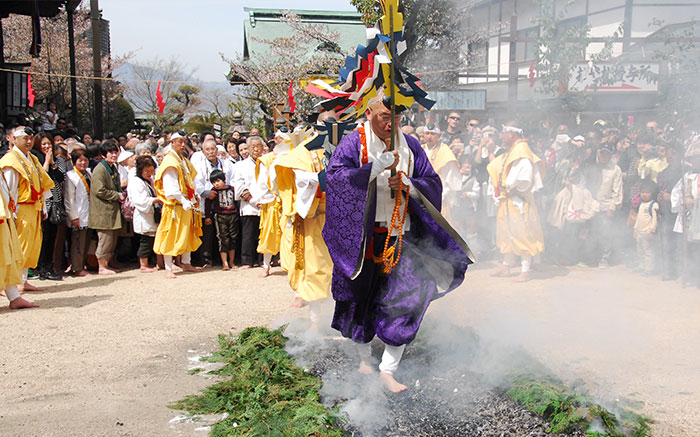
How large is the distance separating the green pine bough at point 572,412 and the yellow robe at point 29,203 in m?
5.22

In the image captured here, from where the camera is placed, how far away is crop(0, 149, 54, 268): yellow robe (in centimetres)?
619

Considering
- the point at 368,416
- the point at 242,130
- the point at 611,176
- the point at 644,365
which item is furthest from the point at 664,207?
the point at 242,130

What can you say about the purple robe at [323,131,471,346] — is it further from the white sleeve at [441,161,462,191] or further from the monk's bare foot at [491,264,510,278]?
the monk's bare foot at [491,264,510,278]

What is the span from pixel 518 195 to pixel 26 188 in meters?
5.53

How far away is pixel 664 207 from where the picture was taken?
720 centimetres

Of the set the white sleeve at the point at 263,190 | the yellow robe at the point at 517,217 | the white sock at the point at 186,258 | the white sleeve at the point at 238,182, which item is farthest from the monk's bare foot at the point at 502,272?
the white sock at the point at 186,258

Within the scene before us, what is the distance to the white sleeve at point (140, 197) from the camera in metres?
7.66

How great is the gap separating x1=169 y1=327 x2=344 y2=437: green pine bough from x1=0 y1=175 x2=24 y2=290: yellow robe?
2540 millimetres

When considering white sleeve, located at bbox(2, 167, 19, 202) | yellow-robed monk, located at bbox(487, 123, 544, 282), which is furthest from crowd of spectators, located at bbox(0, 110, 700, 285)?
white sleeve, located at bbox(2, 167, 19, 202)

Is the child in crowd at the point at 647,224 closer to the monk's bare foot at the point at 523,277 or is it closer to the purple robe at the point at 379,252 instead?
the monk's bare foot at the point at 523,277

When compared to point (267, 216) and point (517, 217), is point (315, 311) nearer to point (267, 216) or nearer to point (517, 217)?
point (267, 216)

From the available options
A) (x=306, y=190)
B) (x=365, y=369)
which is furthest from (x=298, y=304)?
(x=365, y=369)

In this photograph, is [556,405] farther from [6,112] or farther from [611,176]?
[6,112]

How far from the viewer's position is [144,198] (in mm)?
7664
